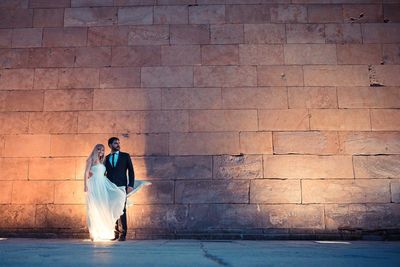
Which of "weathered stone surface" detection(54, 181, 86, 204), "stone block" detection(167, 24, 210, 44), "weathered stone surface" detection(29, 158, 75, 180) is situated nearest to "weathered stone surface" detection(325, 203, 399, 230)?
"stone block" detection(167, 24, 210, 44)

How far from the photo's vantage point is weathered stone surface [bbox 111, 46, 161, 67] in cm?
637

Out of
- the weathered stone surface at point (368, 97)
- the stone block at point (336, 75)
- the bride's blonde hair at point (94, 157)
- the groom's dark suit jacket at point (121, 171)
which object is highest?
the stone block at point (336, 75)

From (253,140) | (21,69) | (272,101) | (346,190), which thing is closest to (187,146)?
(253,140)

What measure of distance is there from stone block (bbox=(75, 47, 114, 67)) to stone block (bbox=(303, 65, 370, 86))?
4.00 metres

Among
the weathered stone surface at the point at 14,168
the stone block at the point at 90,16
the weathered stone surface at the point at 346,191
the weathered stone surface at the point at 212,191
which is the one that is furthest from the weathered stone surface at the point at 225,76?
the weathered stone surface at the point at 14,168

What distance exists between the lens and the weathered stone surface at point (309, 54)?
6.34 metres

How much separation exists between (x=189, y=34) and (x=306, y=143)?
10.5ft

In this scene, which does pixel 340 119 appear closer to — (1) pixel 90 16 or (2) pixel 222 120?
(2) pixel 222 120

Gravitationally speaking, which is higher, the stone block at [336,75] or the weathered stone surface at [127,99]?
the stone block at [336,75]

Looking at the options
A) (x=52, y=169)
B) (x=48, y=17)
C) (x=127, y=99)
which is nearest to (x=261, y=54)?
(x=127, y=99)

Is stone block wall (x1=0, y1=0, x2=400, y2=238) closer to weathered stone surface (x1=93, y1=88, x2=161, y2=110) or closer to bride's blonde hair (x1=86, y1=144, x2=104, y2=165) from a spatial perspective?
weathered stone surface (x1=93, y1=88, x2=161, y2=110)

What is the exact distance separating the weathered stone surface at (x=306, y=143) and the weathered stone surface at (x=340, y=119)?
0.16m

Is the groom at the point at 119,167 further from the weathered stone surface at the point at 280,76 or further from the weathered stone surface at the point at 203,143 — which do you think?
the weathered stone surface at the point at 280,76

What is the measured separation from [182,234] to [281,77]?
3546 millimetres
